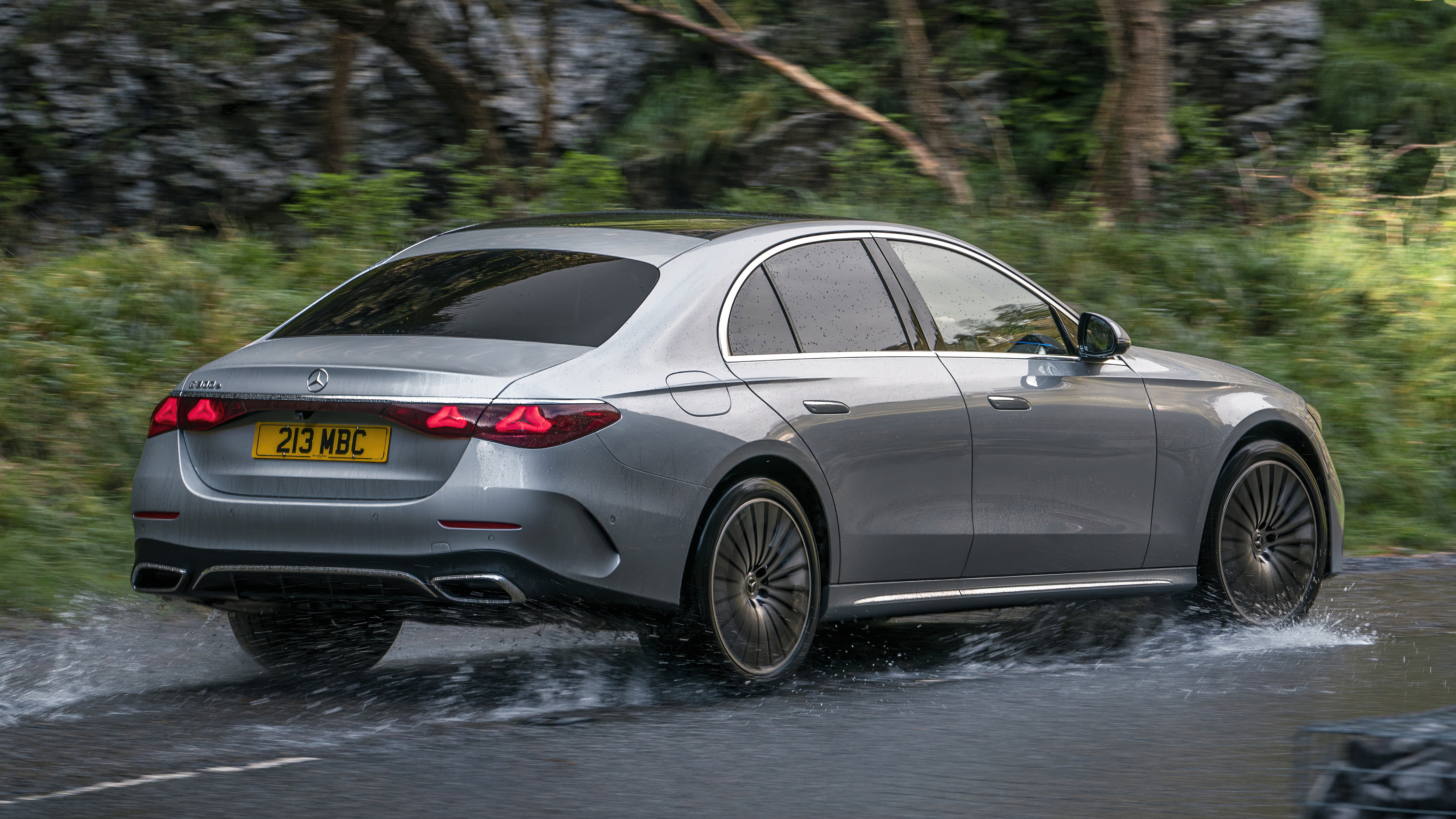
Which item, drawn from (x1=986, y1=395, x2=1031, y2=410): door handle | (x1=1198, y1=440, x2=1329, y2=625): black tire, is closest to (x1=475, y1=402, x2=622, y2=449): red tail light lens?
(x1=986, y1=395, x2=1031, y2=410): door handle

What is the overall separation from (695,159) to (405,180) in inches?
133

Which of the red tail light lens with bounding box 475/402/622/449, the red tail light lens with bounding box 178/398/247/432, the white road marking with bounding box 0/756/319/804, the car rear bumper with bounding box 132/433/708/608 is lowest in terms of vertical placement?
the white road marking with bounding box 0/756/319/804

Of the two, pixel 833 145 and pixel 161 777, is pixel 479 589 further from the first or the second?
pixel 833 145

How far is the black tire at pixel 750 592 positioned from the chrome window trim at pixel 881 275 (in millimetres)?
458

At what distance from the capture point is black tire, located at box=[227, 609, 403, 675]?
20.6ft

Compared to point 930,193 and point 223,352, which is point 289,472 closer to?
point 223,352

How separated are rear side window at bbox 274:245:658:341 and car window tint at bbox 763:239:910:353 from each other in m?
0.61

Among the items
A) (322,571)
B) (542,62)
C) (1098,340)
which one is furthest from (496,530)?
(542,62)

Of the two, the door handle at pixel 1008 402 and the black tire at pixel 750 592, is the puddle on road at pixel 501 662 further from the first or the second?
the door handle at pixel 1008 402

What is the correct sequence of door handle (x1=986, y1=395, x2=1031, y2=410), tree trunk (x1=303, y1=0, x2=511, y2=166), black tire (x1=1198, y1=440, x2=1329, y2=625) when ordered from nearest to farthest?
1. door handle (x1=986, y1=395, x2=1031, y2=410)
2. black tire (x1=1198, y1=440, x2=1329, y2=625)
3. tree trunk (x1=303, y1=0, x2=511, y2=166)

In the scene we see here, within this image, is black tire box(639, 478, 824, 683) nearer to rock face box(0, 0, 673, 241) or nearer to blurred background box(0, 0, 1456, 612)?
blurred background box(0, 0, 1456, 612)

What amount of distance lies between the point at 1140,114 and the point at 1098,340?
942cm

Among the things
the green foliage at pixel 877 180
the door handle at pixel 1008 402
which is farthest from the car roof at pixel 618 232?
the green foliage at pixel 877 180

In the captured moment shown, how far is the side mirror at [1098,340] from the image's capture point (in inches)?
282
